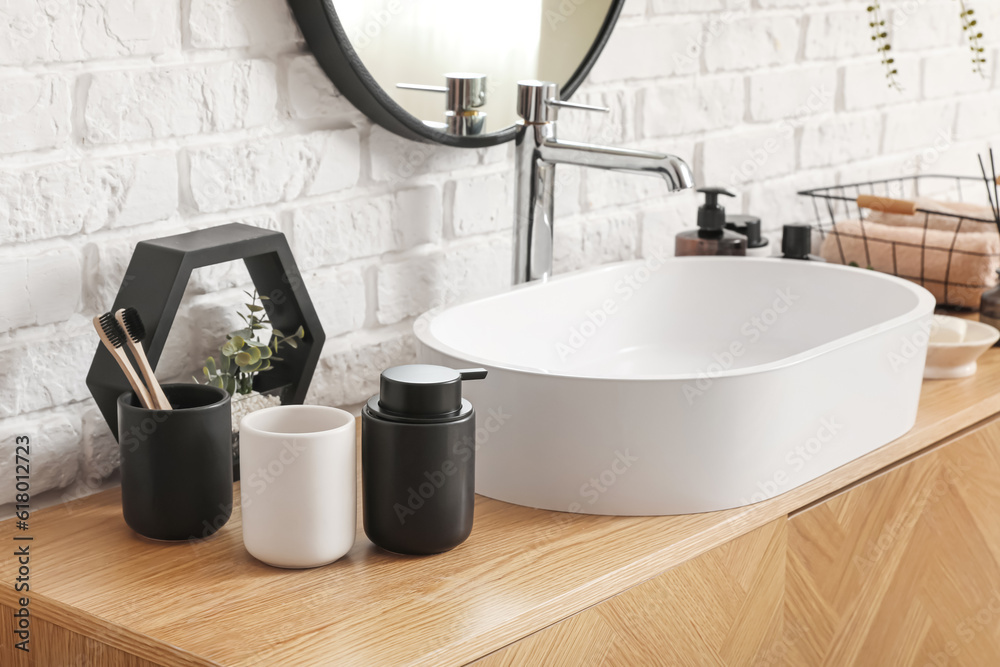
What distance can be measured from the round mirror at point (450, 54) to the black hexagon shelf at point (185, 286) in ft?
0.70

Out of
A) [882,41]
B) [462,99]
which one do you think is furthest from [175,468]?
[882,41]

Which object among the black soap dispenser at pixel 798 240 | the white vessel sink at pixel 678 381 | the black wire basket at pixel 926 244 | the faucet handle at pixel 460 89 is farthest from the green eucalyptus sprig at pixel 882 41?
the faucet handle at pixel 460 89

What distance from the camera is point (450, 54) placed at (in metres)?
1.13

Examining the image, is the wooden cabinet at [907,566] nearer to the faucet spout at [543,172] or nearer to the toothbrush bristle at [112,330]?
the faucet spout at [543,172]

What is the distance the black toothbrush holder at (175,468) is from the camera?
2.54 feet

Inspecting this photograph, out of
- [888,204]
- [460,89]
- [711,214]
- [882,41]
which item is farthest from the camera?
[882,41]

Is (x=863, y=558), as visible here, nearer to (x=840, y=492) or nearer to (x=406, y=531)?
(x=840, y=492)

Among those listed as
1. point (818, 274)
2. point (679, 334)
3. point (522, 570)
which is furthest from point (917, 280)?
point (522, 570)

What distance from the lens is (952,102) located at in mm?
1891

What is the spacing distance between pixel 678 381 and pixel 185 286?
1.35 ft

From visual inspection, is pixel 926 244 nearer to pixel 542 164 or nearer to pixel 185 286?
pixel 542 164

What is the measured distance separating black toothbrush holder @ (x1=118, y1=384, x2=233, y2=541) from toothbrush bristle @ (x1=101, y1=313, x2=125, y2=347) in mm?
46

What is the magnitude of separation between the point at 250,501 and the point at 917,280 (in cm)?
110

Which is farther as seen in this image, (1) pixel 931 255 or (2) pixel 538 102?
(1) pixel 931 255
